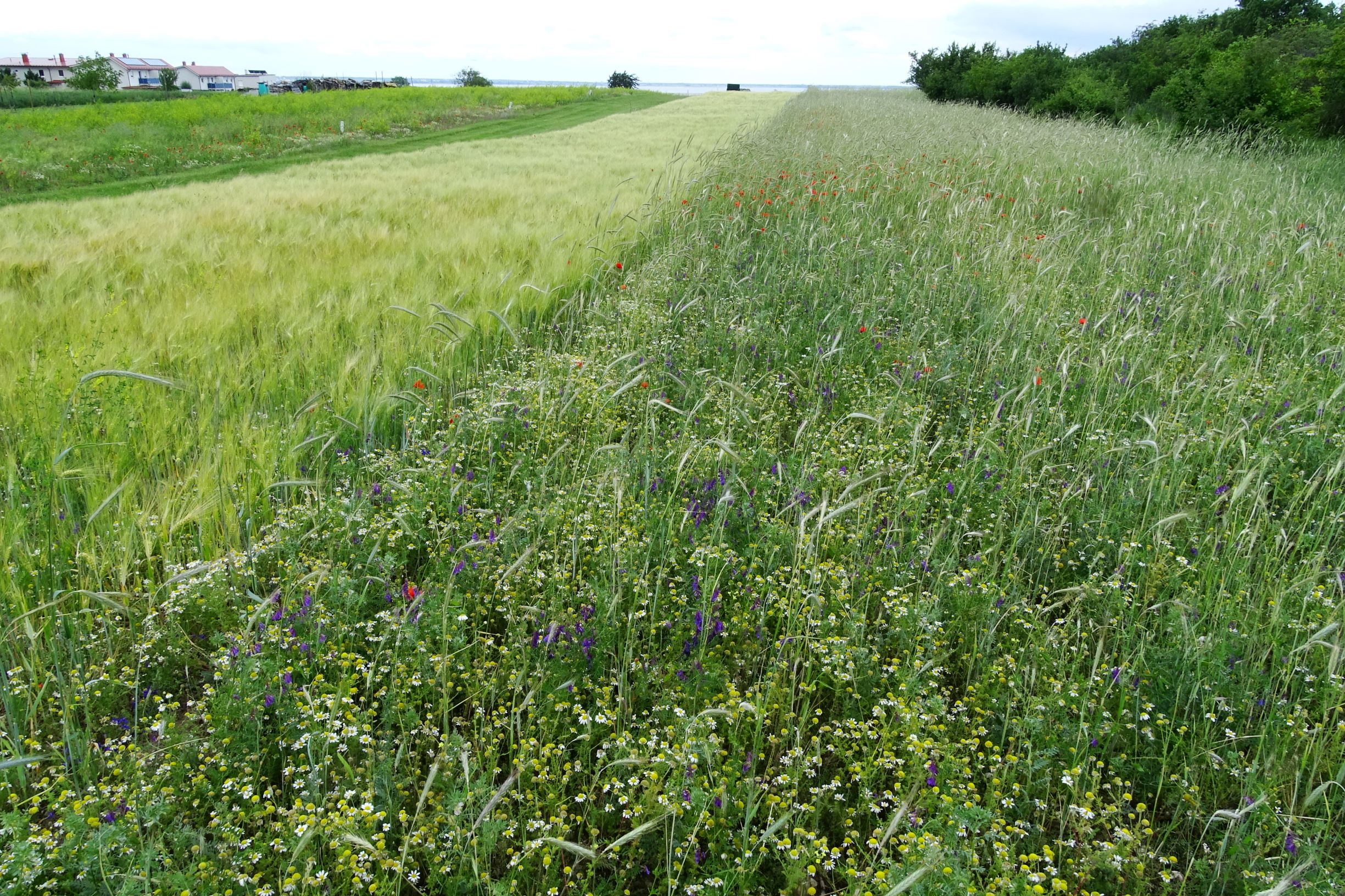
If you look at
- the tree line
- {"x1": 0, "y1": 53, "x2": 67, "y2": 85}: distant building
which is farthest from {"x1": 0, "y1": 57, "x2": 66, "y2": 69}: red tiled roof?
the tree line

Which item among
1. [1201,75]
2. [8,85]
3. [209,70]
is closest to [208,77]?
[209,70]

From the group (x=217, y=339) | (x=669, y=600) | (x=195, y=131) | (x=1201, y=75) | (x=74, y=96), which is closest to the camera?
(x=669, y=600)

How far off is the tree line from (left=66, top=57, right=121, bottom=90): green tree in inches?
2264

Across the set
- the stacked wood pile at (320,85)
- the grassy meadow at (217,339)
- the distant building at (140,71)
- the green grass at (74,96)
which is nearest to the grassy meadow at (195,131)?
the grassy meadow at (217,339)

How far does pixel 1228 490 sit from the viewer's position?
3020 millimetres

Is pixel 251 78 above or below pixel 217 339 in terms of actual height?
above

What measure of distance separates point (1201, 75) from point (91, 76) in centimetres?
6597

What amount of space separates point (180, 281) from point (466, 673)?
4.14m

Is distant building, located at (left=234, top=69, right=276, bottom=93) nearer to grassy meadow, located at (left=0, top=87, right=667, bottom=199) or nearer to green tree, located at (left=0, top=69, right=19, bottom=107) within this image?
green tree, located at (left=0, top=69, right=19, bottom=107)

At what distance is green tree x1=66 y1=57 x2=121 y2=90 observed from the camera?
51750 millimetres

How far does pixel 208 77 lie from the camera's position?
451 feet

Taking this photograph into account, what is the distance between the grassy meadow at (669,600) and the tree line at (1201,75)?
12285 mm

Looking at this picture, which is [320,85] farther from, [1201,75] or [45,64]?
[45,64]

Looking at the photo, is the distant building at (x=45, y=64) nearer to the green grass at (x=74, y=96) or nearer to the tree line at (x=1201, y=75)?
the green grass at (x=74, y=96)
